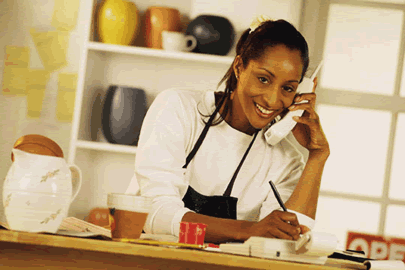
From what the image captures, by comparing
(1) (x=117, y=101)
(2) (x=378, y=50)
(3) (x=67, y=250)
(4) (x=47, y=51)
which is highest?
(2) (x=378, y=50)

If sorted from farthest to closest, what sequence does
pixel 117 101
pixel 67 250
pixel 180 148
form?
pixel 117 101 → pixel 180 148 → pixel 67 250

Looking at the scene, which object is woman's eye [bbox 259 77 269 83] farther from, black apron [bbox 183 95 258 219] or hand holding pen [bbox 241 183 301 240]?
hand holding pen [bbox 241 183 301 240]

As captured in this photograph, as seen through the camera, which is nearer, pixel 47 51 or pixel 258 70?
pixel 258 70

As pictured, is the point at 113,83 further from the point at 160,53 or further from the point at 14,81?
the point at 14,81

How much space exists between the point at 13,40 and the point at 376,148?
6.43 ft

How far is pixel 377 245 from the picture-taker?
3.07 meters

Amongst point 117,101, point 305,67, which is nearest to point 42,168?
point 305,67

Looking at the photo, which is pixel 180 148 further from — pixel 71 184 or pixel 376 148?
pixel 376 148

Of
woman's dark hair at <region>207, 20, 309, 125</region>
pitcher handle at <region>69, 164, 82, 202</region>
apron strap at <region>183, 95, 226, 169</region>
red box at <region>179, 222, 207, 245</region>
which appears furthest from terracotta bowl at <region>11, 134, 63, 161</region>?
woman's dark hair at <region>207, 20, 309, 125</region>

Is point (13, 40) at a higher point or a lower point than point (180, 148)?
higher

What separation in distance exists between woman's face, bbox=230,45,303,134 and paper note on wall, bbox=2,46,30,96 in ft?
5.27

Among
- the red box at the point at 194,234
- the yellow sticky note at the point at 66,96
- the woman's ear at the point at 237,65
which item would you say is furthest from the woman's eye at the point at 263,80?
the yellow sticky note at the point at 66,96

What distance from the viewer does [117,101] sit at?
2902mm

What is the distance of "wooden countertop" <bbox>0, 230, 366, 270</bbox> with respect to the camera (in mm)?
948
